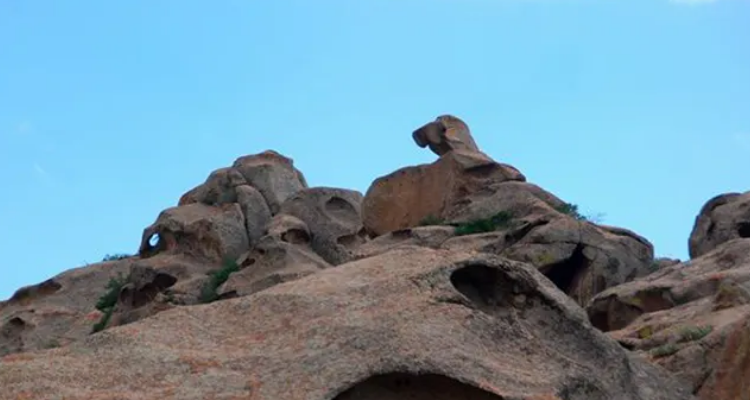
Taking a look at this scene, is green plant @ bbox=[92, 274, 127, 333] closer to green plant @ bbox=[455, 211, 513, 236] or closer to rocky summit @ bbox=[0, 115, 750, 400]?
green plant @ bbox=[455, 211, 513, 236]

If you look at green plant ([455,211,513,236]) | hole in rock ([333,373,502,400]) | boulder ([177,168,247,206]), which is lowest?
hole in rock ([333,373,502,400])

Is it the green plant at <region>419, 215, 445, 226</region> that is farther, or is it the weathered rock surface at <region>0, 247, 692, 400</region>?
the green plant at <region>419, 215, 445, 226</region>

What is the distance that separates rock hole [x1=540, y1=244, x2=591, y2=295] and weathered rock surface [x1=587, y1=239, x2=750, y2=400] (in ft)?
21.3

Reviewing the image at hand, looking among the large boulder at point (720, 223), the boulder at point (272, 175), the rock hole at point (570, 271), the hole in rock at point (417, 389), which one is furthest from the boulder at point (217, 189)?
the hole in rock at point (417, 389)

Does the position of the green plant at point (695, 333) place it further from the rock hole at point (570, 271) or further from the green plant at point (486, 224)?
the green plant at point (486, 224)

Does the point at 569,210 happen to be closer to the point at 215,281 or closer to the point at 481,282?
the point at 215,281

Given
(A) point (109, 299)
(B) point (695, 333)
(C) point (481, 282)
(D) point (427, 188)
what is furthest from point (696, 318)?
(A) point (109, 299)

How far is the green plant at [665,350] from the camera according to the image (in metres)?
15.0

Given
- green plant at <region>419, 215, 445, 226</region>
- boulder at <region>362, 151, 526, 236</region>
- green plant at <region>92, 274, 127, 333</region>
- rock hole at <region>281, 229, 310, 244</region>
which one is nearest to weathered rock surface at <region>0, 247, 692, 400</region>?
green plant at <region>419, 215, 445, 226</region>

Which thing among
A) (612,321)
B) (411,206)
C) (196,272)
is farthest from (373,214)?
(612,321)

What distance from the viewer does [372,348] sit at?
40.4 feet

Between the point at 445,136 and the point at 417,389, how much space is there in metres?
24.3

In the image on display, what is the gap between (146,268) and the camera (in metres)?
34.5

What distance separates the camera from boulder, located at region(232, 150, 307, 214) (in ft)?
127
